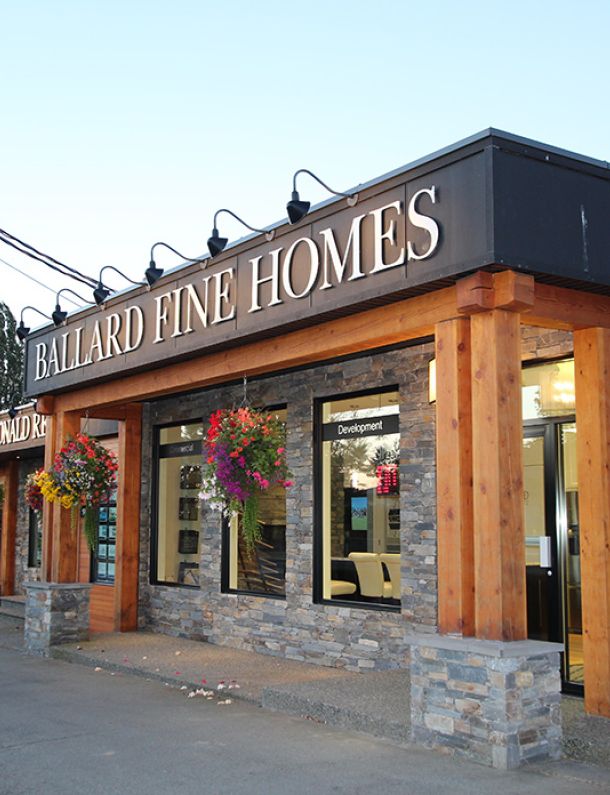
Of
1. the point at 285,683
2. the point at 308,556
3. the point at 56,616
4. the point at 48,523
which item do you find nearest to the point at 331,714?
the point at 285,683

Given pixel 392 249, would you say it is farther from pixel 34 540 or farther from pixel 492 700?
pixel 34 540

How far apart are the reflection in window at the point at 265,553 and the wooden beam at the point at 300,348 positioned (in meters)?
1.42

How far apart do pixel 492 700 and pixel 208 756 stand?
1.88 m

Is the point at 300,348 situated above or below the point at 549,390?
above

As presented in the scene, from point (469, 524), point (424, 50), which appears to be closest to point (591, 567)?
point (469, 524)

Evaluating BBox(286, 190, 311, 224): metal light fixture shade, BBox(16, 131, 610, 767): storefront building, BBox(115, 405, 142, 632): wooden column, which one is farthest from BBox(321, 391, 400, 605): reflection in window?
BBox(115, 405, 142, 632): wooden column

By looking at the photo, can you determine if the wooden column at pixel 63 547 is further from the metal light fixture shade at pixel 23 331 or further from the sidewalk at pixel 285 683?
the metal light fixture shade at pixel 23 331

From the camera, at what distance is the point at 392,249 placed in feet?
21.7

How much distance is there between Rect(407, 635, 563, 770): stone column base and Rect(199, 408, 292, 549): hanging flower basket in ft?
8.79

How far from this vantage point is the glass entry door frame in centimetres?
752

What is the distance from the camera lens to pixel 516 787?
5.12 metres

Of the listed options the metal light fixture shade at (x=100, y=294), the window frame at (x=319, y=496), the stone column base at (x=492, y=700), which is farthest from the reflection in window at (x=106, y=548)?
the stone column base at (x=492, y=700)

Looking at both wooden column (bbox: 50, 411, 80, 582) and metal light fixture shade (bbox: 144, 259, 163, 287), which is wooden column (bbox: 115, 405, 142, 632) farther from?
metal light fixture shade (bbox: 144, 259, 163, 287)

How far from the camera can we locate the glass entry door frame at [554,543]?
24.7 feet
